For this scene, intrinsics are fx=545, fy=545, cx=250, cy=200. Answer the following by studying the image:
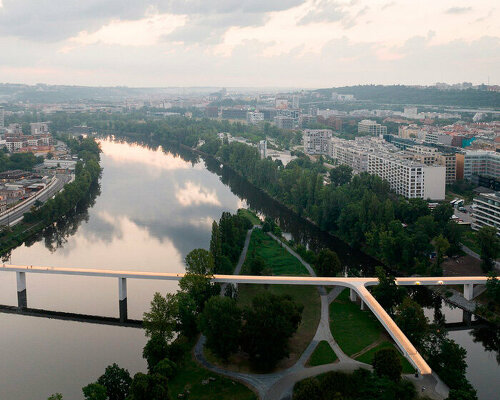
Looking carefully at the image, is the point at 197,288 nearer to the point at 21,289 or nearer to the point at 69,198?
the point at 21,289

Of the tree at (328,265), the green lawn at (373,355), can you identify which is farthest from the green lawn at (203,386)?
the tree at (328,265)

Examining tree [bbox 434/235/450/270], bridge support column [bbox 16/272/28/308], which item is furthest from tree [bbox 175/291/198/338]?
tree [bbox 434/235/450/270]

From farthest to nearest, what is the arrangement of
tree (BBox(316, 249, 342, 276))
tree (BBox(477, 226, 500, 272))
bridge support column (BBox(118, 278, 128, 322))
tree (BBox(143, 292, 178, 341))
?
tree (BBox(477, 226, 500, 272)), tree (BBox(316, 249, 342, 276)), bridge support column (BBox(118, 278, 128, 322)), tree (BBox(143, 292, 178, 341))

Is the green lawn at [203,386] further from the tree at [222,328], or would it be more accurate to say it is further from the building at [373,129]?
the building at [373,129]

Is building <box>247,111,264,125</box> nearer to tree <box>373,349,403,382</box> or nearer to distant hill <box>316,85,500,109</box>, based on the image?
distant hill <box>316,85,500,109</box>

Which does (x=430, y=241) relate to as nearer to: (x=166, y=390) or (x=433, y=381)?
(x=433, y=381)

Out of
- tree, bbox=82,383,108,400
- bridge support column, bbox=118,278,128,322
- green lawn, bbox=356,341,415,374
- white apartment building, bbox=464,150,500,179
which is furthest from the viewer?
white apartment building, bbox=464,150,500,179
